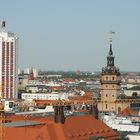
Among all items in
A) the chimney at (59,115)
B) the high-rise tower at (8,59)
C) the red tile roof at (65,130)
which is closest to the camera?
the red tile roof at (65,130)

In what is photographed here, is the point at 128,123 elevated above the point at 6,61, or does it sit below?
below

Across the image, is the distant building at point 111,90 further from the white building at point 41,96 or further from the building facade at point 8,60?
the white building at point 41,96

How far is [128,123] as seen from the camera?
98125 millimetres

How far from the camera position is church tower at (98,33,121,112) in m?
118

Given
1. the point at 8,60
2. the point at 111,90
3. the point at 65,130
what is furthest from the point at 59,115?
the point at 8,60

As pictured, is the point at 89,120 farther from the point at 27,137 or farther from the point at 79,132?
the point at 27,137

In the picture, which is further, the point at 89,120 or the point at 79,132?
the point at 89,120

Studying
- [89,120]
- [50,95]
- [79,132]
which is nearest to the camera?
[79,132]

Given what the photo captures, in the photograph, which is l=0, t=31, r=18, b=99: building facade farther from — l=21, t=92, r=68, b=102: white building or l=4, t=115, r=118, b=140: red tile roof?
l=4, t=115, r=118, b=140: red tile roof

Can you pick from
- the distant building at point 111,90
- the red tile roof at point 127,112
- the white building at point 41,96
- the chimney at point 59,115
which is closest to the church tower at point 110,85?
the distant building at point 111,90

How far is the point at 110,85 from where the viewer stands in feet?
391

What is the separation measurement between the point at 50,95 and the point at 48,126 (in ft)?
371

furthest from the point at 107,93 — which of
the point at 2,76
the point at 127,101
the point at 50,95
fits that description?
the point at 50,95

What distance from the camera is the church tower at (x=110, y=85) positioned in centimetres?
11800
